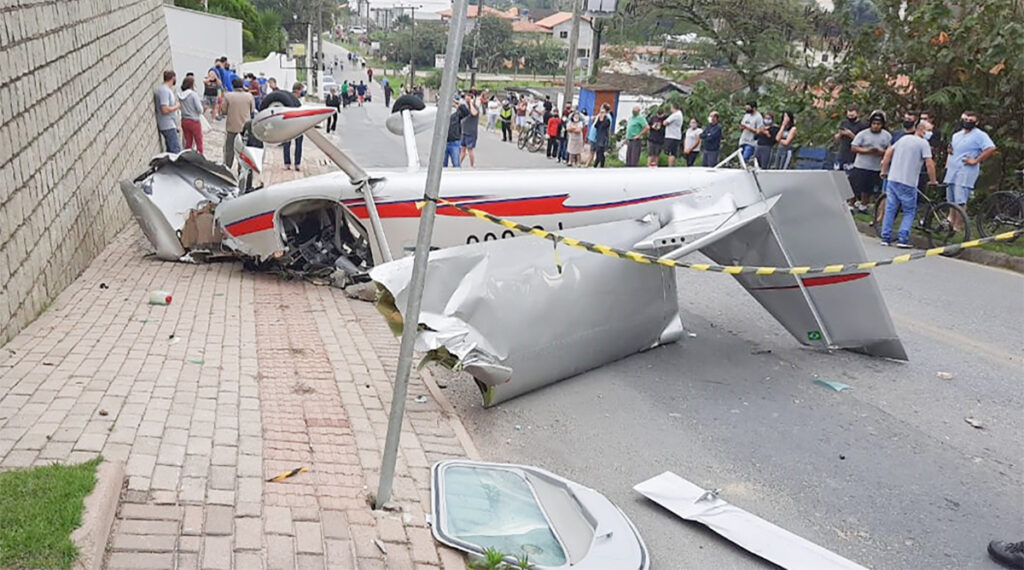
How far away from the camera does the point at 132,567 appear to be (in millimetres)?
3156

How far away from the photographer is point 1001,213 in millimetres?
11805

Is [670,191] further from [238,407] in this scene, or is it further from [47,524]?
[47,524]

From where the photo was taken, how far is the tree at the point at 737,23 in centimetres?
2716

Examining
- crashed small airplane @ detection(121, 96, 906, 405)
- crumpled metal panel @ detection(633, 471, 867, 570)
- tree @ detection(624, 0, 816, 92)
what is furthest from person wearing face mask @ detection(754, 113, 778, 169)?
crumpled metal panel @ detection(633, 471, 867, 570)

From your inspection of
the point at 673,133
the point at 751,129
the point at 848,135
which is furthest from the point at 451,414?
the point at 673,133

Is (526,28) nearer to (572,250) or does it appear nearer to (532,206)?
(532,206)

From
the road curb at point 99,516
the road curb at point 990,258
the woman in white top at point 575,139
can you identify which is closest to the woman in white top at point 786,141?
the road curb at point 990,258

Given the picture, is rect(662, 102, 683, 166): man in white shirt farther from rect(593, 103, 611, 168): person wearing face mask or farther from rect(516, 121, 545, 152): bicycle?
rect(516, 121, 545, 152): bicycle

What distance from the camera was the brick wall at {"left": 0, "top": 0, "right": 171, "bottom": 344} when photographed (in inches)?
238

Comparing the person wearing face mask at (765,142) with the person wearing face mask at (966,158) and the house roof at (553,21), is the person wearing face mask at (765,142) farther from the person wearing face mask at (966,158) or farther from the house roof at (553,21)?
the house roof at (553,21)

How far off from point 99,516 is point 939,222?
11725 millimetres

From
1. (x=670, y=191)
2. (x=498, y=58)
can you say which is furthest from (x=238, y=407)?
(x=498, y=58)

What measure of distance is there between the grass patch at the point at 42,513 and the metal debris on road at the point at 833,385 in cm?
473

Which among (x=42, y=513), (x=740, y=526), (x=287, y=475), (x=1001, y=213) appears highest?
(x=42, y=513)
